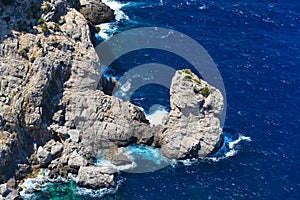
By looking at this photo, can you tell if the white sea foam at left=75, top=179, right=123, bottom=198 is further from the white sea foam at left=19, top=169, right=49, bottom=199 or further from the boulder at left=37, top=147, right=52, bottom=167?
the boulder at left=37, top=147, right=52, bottom=167

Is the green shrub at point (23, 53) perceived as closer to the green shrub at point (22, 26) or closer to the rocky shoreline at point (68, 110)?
the rocky shoreline at point (68, 110)

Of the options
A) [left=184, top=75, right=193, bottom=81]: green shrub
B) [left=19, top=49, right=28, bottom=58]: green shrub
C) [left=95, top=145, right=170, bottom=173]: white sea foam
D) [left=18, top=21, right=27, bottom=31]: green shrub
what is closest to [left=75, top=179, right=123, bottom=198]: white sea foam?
[left=95, top=145, right=170, bottom=173]: white sea foam

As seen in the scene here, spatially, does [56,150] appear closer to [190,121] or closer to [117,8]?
[190,121]

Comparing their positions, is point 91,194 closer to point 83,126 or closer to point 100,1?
point 83,126

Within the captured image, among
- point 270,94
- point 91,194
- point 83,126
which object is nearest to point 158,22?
point 270,94

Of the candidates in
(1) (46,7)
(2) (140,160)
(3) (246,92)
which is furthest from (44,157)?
(3) (246,92)

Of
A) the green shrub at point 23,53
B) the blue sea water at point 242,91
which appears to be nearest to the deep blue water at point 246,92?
the blue sea water at point 242,91
